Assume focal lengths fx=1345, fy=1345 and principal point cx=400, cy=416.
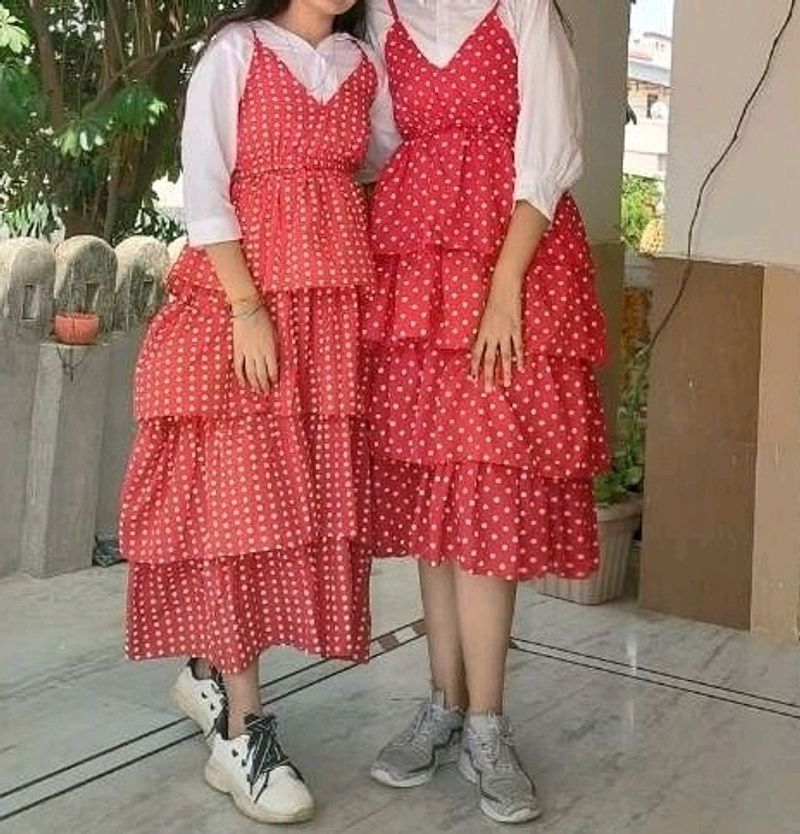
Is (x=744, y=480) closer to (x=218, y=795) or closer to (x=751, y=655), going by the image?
(x=751, y=655)

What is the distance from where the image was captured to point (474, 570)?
188 cm

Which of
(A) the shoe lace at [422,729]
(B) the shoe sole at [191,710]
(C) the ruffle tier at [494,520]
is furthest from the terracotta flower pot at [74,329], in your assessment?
(A) the shoe lace at [422,729]

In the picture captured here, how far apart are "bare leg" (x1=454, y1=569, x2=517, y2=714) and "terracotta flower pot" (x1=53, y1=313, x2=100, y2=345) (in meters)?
1.45

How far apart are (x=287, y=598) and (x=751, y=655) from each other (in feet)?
3.70

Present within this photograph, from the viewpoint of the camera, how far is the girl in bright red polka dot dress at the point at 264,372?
1829 millimetres

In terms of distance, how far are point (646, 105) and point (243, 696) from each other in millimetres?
2493

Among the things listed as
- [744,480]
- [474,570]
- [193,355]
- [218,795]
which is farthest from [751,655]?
[193,355]

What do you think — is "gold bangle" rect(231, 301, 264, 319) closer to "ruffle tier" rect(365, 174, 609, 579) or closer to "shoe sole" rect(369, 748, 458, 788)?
"ruffle tier" rect(365, 174, 609, 579)

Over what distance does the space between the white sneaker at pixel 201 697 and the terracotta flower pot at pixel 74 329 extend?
111 cm

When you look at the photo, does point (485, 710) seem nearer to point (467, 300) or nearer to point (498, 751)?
point (498, 751)

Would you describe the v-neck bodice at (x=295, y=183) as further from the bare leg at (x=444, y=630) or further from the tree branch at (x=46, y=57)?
the tree branch at (x=46, y=57)

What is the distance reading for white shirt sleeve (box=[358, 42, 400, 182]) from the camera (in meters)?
1.94

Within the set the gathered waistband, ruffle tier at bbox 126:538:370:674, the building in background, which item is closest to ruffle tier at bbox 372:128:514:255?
the gathered waistband

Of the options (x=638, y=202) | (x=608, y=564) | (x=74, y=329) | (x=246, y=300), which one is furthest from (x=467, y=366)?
(x=638, y=202)
